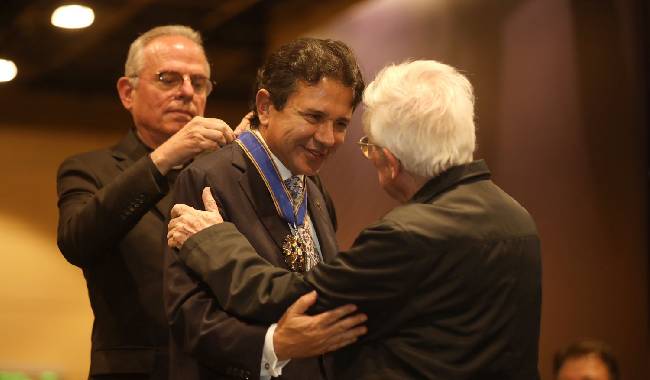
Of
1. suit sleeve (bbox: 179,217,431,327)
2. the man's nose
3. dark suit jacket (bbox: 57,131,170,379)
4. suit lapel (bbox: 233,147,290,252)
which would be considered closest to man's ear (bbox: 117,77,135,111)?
the man's nose

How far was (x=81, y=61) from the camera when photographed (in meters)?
6.83

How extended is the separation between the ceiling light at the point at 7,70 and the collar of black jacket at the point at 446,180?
5.23 m

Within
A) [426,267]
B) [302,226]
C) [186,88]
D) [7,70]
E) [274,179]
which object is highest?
Result: [7,70]

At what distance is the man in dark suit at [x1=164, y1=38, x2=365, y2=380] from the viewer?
220 cm

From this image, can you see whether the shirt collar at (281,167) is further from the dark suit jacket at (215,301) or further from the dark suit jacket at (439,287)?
the dark suit jacket at (439,287)

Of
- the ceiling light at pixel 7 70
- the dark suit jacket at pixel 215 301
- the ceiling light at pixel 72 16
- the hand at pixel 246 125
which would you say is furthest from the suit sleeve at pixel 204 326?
the ceiling light at pixel 7 70

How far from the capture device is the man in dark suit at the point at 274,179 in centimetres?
220

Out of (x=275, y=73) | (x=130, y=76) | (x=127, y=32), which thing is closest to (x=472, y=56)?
(x=130, y=76)

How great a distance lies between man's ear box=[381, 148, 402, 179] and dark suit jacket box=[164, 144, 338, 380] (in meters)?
0.40

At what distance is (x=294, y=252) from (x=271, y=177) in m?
0.19

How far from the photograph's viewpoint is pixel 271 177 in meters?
2.39

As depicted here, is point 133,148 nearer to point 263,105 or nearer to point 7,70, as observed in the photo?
point 263,105

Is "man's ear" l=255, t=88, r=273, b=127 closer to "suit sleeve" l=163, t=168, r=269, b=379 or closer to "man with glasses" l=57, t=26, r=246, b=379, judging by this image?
"man with glasses" l=57, t=26, r=246, b=379

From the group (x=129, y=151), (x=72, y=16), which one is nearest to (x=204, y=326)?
(x=129, y=151)
